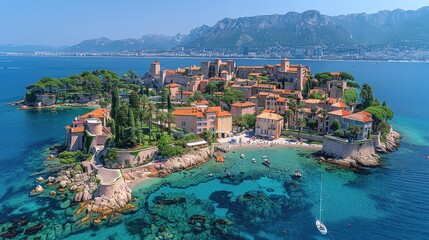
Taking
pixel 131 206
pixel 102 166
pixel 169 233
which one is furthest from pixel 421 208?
pixel 102 166

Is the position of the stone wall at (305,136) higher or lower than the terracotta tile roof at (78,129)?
lower

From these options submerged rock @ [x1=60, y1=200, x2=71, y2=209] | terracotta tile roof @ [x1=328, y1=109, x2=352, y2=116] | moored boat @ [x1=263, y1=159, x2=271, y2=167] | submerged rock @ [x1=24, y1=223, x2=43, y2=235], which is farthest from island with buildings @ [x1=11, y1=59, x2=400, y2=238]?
moored boat @ [x1=263, y1=159, x2=271, y2=167]

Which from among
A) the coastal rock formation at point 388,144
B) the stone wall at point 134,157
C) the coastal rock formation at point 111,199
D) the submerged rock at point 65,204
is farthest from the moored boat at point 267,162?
the submerged rock at point 65,204

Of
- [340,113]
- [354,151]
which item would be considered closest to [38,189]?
[354,151]

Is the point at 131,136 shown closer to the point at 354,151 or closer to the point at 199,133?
the point at 199,133

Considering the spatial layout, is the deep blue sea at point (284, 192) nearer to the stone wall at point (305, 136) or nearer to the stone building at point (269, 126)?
the stone building at point (269, 126)

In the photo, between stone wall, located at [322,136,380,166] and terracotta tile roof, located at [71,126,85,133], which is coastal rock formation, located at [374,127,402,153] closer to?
stone wall, located at [322,136,380,166]
